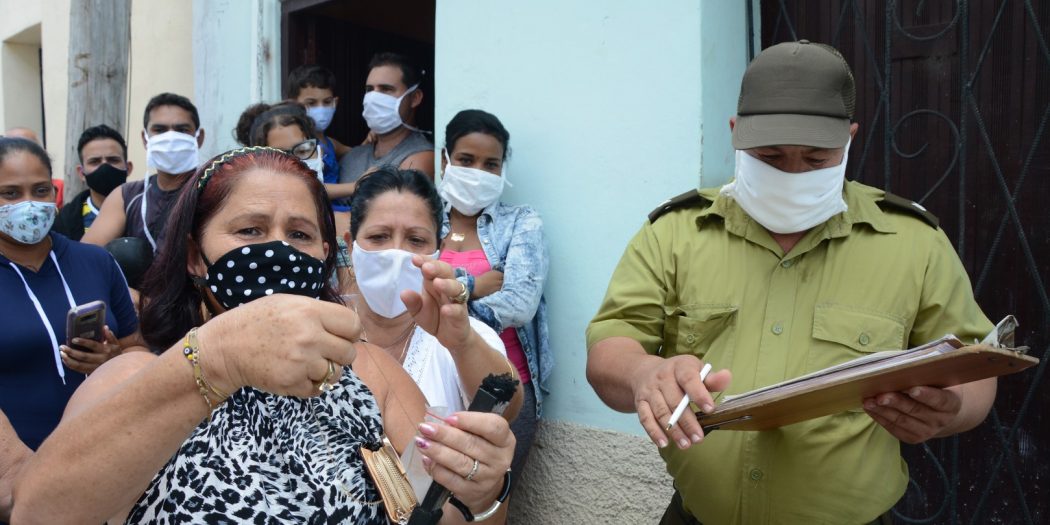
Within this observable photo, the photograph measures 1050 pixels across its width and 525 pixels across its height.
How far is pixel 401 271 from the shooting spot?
2676 mm

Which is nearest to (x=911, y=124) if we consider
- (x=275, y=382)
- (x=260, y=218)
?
(x=260, y=218)

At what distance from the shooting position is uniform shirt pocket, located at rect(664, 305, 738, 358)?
6.71 feet

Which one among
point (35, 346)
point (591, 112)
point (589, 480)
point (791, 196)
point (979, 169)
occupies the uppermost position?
point (591, 112)

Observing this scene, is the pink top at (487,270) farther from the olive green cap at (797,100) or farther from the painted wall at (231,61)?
the painted wall at (231,61)

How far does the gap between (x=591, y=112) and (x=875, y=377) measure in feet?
8.14

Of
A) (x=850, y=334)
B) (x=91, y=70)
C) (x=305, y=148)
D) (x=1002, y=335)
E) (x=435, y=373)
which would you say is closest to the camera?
(x=1002, y=335)

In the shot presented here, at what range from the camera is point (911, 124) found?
10.3ft

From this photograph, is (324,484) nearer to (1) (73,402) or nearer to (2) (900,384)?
(1) (73,402)

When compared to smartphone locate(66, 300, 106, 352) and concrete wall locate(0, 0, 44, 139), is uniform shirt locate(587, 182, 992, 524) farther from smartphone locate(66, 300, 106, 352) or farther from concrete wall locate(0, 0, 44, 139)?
concrete wall locate(0, 0, 44, 139)

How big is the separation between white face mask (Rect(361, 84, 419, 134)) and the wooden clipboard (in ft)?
11.3

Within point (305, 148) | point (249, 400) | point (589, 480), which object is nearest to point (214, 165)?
point (249, 400)

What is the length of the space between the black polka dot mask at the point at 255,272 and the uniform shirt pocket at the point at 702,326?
0.95m

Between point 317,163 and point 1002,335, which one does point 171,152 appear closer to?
point 317,163

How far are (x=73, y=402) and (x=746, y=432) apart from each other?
1419 mm
